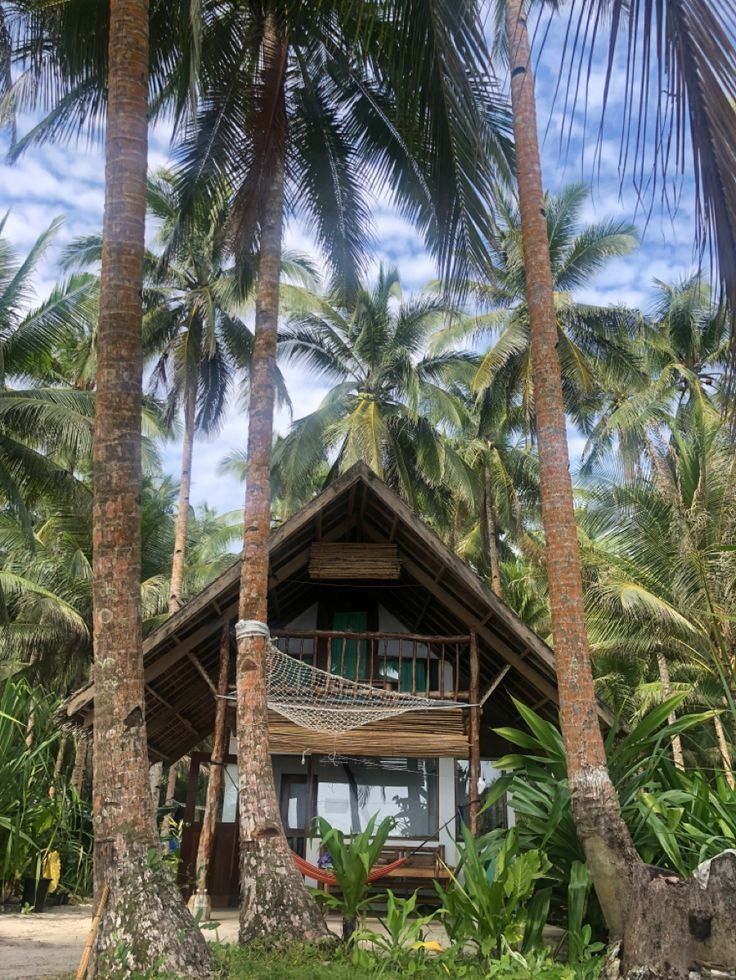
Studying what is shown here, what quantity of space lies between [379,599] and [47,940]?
5936 millimetres

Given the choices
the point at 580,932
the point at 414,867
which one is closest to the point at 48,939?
the point at 414,867

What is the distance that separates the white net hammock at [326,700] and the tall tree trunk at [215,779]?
53cm

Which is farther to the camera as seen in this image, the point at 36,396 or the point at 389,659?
the point at 36,396

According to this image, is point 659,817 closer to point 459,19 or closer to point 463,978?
point 463,978

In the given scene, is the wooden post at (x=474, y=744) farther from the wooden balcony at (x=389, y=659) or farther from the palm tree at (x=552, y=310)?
the palm tree at (x=552, y=310)

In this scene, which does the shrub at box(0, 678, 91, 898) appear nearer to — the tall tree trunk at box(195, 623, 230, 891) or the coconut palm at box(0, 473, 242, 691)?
the tall tree trunk at box(195, 623, 230, 891)

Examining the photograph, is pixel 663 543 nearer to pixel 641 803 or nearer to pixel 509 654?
pixel 509 654

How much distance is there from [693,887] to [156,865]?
2764 millimetres

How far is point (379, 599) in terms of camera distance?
39.3ft

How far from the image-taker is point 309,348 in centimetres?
2212

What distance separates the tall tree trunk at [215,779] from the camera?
8273 millimetres

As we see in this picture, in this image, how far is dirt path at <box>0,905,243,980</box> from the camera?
5.70 m

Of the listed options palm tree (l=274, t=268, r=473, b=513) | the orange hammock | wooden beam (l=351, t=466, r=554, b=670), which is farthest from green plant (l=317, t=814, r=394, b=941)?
palm tree (l=274, t=268, r=473, b=513)

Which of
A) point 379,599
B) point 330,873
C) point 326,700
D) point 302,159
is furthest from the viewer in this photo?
point 379,599
